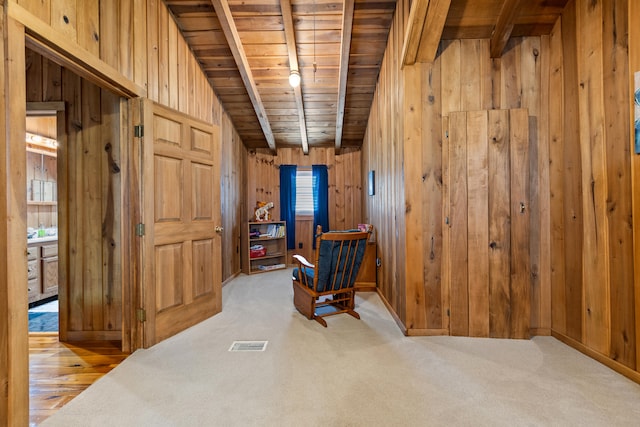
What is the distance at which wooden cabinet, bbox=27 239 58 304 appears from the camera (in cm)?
336

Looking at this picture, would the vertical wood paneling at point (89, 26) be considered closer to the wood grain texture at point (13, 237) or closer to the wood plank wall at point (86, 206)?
the wood grain texture at point (13, 237)

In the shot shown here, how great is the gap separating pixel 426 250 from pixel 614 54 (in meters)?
1.90

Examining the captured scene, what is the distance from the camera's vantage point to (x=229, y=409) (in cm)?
154

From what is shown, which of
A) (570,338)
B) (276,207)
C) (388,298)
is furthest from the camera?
(276,207)

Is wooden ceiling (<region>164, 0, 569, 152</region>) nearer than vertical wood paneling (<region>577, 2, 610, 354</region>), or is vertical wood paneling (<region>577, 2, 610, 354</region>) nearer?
vertical wood paneling (<region>577, 2, 610, 354</region>)

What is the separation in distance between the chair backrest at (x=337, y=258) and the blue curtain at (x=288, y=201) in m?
2.96

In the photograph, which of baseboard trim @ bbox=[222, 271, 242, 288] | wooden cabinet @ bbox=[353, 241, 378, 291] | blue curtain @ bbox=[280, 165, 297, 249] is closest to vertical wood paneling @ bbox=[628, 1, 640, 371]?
wooden cabinet @ bbox=[353, 241, 378, 291]

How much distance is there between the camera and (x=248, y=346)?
2285mm

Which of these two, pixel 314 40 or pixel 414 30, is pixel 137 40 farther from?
pixel 414 30

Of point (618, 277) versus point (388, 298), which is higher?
point (618, 277)

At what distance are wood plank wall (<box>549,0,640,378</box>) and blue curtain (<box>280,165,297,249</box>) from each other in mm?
4252

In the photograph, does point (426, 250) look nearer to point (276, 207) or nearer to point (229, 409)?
point (229, 409)

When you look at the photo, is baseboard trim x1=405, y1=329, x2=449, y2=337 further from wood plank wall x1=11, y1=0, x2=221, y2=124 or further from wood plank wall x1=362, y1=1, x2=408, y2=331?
wood plank wall x1=11, y1=0, x2=221, y2=124

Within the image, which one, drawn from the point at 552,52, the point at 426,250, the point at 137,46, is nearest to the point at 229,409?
the point at 426,250
